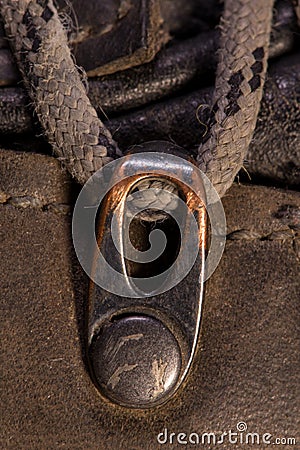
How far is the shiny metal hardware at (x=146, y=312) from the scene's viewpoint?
3.07 feet

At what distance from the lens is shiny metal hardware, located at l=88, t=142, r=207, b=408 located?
94 centimetres

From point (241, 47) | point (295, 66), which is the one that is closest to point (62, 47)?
point (241, 47)

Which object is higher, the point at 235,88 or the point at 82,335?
the point at 235,88

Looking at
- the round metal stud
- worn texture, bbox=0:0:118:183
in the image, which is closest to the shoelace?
worn texture, bbox=0:0:118:183

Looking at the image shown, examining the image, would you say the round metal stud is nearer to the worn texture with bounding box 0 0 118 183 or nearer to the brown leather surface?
the brown leather surface

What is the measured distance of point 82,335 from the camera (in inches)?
38.4

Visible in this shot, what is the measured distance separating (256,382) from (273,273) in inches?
6.3

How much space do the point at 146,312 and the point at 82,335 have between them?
0.10 m

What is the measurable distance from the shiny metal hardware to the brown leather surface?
0.03m

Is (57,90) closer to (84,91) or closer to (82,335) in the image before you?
(84,91)

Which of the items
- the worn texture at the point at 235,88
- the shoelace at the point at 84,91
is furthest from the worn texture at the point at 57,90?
the worn texture at the point at 235,88

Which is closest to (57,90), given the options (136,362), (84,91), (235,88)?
(84,91)

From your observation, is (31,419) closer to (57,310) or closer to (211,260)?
(57,310)

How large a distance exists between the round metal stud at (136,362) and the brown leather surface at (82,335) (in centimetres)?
3
